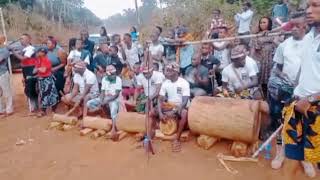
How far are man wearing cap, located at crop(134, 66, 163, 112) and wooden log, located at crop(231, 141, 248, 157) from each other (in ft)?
5.46

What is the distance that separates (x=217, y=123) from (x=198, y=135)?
0.57m

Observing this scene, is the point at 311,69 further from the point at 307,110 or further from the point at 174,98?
the point at 174,98

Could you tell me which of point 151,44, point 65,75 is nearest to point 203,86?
Result: point 151,44

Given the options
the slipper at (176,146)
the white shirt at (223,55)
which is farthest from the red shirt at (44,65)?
the slipper at (176,146)

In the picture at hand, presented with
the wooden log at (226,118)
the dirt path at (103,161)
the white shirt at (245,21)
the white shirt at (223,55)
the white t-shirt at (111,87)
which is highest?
the white shirt at (245,21)

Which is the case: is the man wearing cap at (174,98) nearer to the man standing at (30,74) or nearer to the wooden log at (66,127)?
the wooden log at (66,127)

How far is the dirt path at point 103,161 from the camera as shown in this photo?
518 cm

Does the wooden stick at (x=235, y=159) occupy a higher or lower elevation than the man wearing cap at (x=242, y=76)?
lower

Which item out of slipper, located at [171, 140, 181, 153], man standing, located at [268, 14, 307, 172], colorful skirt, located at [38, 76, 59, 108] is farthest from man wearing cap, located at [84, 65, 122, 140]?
man standing, located at [268, 14, 307, 172]

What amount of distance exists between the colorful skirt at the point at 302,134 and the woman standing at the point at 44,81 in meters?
6.03

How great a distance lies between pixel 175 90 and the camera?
21.2 feet

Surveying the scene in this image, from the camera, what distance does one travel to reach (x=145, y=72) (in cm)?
700

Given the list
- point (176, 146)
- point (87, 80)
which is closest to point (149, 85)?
point (176, 146)

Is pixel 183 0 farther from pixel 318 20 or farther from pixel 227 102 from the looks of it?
pixel 318 20
